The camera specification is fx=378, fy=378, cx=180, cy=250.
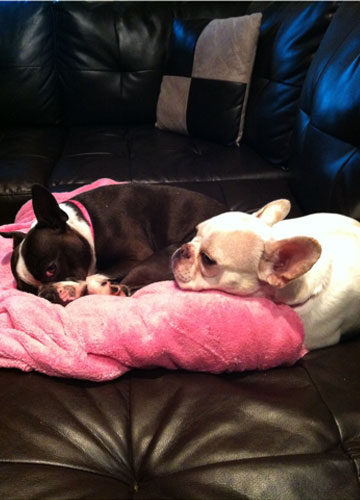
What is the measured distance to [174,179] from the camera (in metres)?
2.05

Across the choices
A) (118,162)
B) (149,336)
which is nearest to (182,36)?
(118,162)

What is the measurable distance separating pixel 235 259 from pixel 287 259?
0.49 feet

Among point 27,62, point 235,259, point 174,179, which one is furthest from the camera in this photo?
point 27,62

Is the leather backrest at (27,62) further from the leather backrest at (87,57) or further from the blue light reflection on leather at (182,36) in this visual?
the blue light reflection on leather at (182,36)

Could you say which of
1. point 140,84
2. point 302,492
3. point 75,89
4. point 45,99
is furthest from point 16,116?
point 302,492

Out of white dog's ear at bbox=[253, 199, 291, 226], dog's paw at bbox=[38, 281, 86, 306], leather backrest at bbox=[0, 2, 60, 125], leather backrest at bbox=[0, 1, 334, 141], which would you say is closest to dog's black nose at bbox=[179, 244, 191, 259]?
white dog's ear at bbox=[253, 199, 291, 226]

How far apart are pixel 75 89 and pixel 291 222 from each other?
233cm

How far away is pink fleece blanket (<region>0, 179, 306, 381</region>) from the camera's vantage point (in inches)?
37.4

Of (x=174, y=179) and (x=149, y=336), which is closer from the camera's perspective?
(x=149, y=336)

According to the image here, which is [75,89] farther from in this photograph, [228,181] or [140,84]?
[228,181]

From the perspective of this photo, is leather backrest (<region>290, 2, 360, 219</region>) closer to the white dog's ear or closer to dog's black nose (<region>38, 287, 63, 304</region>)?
the white dog's ear

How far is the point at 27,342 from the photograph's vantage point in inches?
37.6

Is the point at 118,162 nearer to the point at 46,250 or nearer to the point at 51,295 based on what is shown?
the point at 46,250

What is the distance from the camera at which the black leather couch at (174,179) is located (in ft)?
2.49
